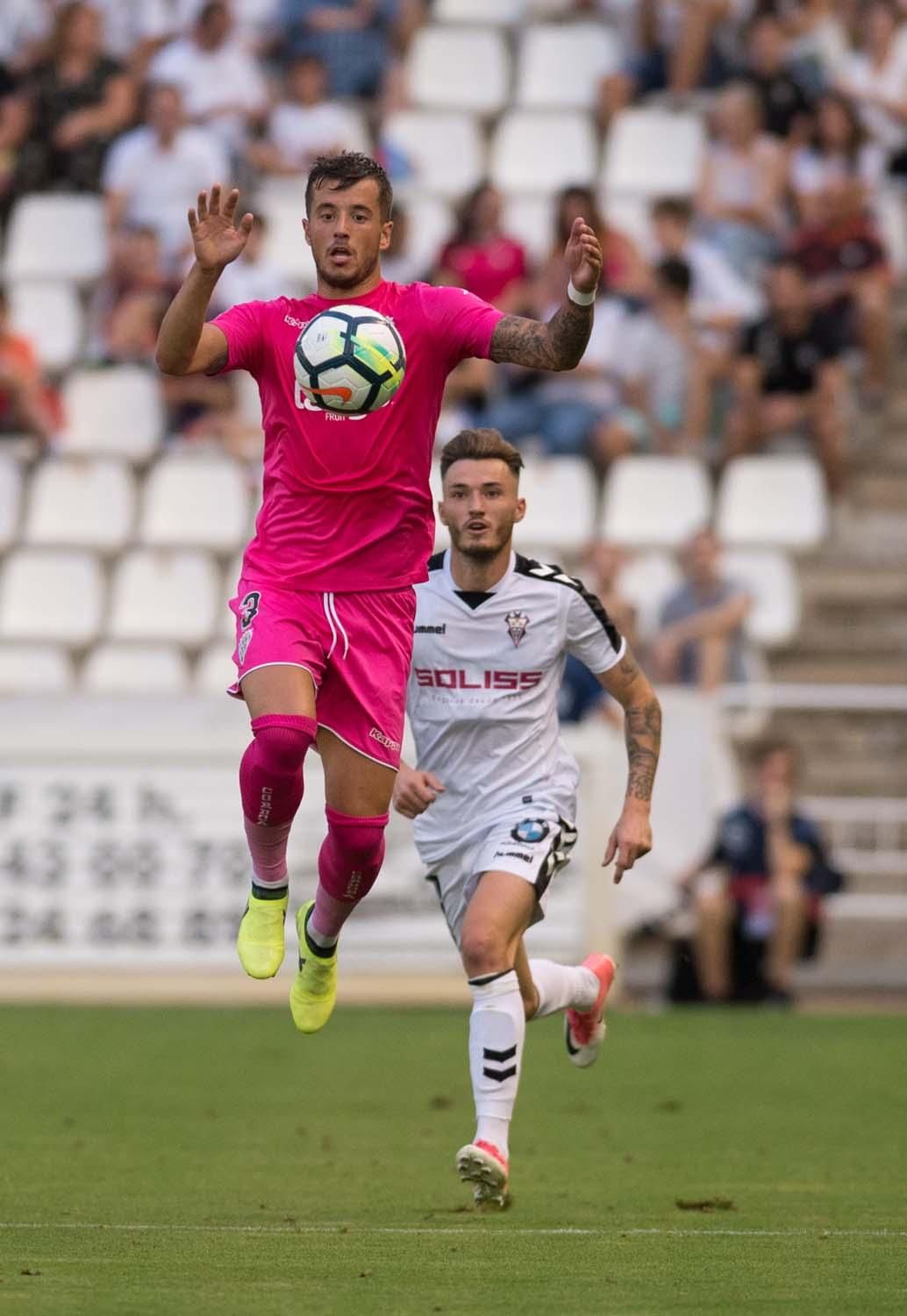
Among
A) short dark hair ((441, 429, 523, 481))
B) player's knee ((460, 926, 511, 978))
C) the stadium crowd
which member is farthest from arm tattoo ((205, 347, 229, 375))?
the stadium crowd

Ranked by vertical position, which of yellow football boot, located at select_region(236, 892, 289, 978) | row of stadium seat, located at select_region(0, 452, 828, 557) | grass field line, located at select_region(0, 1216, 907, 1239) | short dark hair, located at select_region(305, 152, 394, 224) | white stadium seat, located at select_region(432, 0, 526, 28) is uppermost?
white stadium seat, located at select_region(432, 0, 526, 28)

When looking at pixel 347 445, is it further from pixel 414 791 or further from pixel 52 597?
pixel 52 597

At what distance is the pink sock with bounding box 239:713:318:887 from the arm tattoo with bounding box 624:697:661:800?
1.23 meters

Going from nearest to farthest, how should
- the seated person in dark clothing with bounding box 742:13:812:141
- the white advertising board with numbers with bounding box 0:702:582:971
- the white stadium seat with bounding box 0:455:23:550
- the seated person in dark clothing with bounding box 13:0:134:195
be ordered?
the white advertising board with numbers with bounding box 0:702:582:971 < the white stadium seat with bounding box 0:455:23:550 < the seated person in dark clothing with bounding box 742:13:812:141 < the seated person in dark clothing with bounding box 13:0:134:195

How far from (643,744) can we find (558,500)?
9.10 metres

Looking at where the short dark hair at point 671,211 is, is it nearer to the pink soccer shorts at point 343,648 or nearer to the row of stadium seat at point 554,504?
the row of stadium seat at point 554,504

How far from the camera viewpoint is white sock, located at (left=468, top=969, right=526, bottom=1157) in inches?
304

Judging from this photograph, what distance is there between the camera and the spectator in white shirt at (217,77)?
20.3 m

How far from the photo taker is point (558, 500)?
57.1 ft

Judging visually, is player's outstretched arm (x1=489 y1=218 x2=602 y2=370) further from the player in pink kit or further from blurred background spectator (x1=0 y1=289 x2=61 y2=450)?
blurred background spectator (x1=0 y1=289 x2=61 y2=450)

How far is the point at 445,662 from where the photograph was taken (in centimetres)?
852

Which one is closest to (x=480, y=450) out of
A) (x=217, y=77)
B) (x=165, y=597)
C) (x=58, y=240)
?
(x=165, y=597)

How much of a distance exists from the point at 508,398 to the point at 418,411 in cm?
1034

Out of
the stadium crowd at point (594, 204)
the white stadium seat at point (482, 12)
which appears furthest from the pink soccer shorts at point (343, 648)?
the white stadium seat at point (482, 12)
